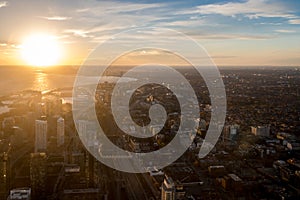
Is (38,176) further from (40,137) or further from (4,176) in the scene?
(40,137)

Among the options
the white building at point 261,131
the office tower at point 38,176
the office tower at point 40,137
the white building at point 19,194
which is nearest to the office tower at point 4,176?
the white building at point 19,194

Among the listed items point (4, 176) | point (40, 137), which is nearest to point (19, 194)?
point (4, 176)

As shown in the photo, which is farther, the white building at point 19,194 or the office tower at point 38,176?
the office tower at point 38,176

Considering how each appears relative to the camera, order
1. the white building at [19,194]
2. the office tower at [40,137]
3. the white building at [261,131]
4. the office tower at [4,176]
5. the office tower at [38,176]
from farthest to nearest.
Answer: the white building at [261,131] < the office tower at [40,137] < the office tower at [38,176] < the office tower at [4,176] < the white building at [19,194]

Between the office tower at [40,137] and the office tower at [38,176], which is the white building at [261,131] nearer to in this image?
the office tower at [40,137]

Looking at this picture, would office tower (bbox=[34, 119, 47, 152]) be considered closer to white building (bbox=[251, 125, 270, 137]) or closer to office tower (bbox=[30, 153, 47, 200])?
office tower (bbox=[30, 153, 47, 200])

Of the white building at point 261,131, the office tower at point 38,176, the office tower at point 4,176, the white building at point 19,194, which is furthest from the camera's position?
the white building at point 261,131

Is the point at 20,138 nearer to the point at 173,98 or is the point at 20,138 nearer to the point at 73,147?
the point at 73,147

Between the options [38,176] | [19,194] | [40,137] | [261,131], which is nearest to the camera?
[19,194]
